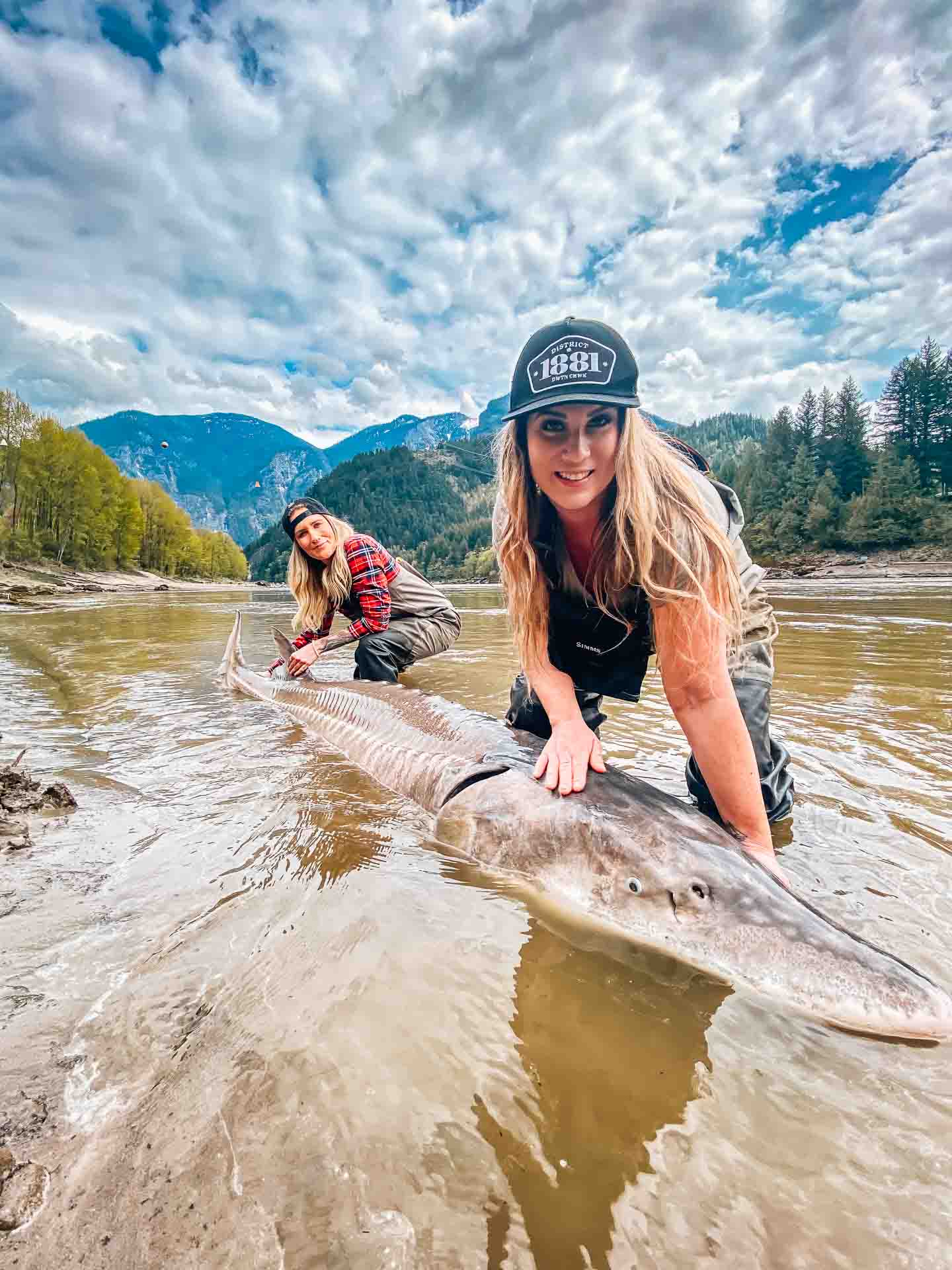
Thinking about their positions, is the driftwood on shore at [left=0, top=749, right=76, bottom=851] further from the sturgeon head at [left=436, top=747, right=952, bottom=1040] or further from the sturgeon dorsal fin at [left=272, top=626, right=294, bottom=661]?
the sturgeon dorsal fin at [left=272, top=626, right=294, bottom=661]

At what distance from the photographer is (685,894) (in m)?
1.66

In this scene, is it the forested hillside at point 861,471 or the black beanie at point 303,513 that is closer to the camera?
the black beanie at point 303,513

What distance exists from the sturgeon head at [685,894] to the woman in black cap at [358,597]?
3252 millimetres

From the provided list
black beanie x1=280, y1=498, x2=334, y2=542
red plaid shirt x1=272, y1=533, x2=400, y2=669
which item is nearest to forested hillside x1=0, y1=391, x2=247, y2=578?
black beanie x1=280, y1=498, x2=334, y2=542

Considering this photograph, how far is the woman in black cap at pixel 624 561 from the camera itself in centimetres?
191

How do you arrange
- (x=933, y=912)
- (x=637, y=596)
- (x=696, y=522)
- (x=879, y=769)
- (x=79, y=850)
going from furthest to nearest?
(x=879, y=769) → (x=637, y=596) → (x=79, y=850) → (x=696, y=522) → (x=933, y=912)

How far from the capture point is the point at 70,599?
73.6 feet

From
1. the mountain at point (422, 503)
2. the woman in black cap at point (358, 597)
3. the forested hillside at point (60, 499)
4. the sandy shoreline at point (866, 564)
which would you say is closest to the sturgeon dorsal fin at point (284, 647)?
the woman in black cap at point (358, 597)

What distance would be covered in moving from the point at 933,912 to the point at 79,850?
274 centimetres

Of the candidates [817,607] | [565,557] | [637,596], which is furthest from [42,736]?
[817,607]

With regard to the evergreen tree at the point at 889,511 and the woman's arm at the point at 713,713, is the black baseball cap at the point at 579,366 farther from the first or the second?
the evergreen tree at the point at 889,511

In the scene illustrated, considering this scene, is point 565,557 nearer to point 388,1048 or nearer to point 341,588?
point 388,1048

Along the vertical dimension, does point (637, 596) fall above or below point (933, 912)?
above

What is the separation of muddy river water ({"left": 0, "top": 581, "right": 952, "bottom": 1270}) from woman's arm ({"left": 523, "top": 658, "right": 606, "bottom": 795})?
1.37 feet
